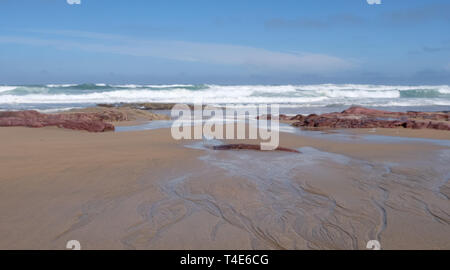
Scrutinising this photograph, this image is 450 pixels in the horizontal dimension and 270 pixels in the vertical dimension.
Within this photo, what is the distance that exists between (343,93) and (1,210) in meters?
44.5

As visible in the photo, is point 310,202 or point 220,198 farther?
point 220,198

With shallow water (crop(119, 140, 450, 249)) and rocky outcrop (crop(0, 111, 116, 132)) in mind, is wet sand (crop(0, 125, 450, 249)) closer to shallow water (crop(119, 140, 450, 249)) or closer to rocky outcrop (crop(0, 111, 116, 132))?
shallow water (crop(119, 140, 450, 249))

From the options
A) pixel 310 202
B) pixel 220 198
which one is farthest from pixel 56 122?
pixel 310 202

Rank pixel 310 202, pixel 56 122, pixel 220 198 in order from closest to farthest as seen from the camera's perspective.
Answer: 1. pixel 310 202
2. pixel 220 198
3. pixel 56 122

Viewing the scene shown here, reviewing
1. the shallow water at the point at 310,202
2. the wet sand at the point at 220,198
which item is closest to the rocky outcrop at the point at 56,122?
the wet sand at the point at 220,198

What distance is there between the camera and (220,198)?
363 centimetres

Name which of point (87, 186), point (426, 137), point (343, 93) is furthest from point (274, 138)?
point (343, 93)

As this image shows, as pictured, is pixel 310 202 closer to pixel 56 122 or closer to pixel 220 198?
pixel 220 198

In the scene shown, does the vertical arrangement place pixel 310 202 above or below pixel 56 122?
below

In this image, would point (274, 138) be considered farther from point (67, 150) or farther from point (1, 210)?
point (1, 210)

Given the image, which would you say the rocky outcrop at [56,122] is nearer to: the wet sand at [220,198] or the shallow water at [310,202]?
the wet sand at [220,198]

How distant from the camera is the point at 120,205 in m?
3.34

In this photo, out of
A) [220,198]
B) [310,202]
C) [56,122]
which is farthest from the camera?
[56,122]

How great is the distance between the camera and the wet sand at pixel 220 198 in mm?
2688
